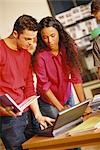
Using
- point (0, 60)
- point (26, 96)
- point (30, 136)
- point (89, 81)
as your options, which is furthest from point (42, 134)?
point (89, 81)

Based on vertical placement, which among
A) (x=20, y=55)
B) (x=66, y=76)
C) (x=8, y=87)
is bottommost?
(x=66, y=76)

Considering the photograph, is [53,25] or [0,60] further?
[53,25]

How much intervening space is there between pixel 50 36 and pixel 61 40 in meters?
0.19

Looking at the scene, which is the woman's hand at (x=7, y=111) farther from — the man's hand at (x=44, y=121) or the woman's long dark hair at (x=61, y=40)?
the woman's long dark hair at (x=61, y=40)

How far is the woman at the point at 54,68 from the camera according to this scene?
2320 millimetres

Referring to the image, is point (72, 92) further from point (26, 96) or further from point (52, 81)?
point (26, 96)

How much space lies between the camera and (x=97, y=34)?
2.70m

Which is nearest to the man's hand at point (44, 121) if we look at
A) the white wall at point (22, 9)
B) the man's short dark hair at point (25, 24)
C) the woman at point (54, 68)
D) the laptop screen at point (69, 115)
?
the laptop screen at point (69, 115)

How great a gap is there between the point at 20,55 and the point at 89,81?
7.05 ft

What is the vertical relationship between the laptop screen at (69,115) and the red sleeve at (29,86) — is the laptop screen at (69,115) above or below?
below

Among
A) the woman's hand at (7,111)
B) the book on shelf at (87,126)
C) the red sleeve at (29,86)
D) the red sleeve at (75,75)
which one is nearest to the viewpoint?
the book on shelf at (87,126)

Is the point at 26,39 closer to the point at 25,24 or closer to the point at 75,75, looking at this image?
the point at 25,24

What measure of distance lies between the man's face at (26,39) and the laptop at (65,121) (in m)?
0.54

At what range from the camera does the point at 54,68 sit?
242 centimetres
